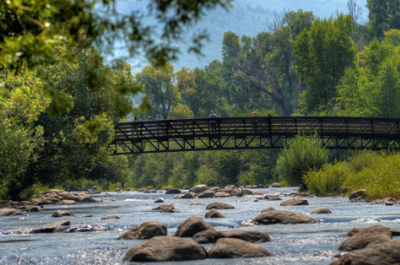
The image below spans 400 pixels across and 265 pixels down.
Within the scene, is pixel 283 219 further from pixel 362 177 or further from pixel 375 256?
pixel 362 177

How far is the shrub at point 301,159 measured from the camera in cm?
3142

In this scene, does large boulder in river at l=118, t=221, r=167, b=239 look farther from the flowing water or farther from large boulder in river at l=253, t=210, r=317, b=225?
large boulder in river at l=253, t=210, r=317, b=225

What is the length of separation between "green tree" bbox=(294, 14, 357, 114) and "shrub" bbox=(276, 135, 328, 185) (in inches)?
976

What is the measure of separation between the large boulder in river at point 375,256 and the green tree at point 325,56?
49.5m

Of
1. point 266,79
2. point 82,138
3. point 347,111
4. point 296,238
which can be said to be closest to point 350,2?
point 266,79

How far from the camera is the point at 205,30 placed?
5590 millimetres

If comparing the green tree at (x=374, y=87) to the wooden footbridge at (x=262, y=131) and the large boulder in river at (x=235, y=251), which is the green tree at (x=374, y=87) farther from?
the large boulder in river at (x=235, y=251)

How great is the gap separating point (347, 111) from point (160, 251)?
44.8m

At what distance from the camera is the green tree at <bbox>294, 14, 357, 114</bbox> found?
2185 inches

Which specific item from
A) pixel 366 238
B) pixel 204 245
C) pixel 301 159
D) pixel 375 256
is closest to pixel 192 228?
pixel 204 245

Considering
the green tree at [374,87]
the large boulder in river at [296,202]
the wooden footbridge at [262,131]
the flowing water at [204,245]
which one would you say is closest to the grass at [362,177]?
the large boulder in river at [296,202]

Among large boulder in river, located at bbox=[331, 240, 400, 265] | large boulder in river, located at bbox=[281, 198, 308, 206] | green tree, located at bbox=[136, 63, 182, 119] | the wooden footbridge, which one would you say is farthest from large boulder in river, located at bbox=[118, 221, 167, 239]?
green tree, located at bbox=[136, 63, 182, 119]

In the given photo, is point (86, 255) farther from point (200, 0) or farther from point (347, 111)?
point (347, 111)

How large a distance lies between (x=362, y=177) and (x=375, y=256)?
21397 millimetres
